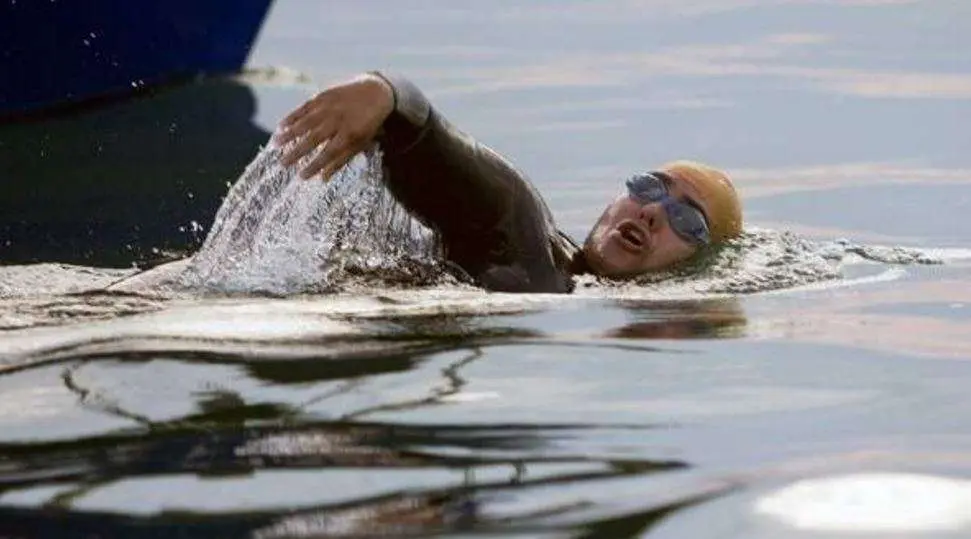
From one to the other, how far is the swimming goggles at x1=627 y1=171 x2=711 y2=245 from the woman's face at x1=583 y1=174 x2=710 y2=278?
1cm

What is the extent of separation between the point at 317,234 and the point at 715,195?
4.19 ft

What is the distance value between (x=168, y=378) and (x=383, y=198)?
1960 millimetres

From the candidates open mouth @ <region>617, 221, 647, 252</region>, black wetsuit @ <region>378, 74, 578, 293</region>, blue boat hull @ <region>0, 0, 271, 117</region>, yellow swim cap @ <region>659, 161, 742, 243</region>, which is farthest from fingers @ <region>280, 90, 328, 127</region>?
blue boat hull @ <region>0, 0, 271, 117</region>

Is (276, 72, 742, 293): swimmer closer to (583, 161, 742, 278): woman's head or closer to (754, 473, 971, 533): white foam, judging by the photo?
(583, 161, 742, 278): woman's head

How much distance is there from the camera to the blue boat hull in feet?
33.1

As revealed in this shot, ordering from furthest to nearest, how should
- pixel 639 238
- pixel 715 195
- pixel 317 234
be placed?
pixel 715 195, pixel 639 238, pixel 317 234

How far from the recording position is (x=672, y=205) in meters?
6.17

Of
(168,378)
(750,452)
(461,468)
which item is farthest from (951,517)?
(168,378)

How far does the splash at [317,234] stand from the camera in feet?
17.8

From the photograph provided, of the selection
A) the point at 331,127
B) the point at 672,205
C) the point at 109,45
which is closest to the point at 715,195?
the point at 672,205

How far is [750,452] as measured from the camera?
330 cm

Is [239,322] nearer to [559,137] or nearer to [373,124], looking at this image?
[373,124]

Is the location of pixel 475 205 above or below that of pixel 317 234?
above

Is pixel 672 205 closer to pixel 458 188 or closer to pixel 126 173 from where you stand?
pixel 458 188
